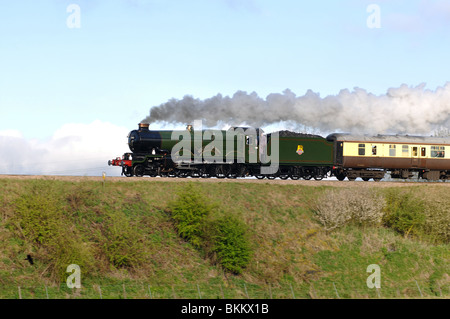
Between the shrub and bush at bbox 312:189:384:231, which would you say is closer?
the shrub

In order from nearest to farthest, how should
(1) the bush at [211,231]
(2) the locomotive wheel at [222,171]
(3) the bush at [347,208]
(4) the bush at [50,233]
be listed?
1. (4) the bush at [50,233]
2. (1) the bush at [211,231]
3. (3) the bush at [347,208]
4. (2) the locomotive wheel at [222,171]

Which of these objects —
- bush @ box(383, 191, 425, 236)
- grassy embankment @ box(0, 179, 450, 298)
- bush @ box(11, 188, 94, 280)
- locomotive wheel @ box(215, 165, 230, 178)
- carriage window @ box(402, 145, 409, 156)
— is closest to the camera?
bush @ box(11, 188, 94, 280)

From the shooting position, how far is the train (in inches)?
1528

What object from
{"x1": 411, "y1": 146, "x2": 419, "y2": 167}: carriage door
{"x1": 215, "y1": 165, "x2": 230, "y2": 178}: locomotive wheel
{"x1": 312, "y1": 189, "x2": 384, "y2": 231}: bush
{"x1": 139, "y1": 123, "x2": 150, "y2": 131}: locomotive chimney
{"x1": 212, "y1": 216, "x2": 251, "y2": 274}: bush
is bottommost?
{"x1": 212, "y1": 216, "x2": 251, "y2": 274}: bush

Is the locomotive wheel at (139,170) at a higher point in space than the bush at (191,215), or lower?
higher

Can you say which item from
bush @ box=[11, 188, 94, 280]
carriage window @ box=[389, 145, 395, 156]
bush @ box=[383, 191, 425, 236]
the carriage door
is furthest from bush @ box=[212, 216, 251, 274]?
the carriage door

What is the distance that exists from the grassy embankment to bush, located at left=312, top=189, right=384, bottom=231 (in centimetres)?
7

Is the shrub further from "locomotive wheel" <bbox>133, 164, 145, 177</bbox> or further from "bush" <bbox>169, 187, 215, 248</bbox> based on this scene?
"locomotive wheel" <bbox>133, 164, 145, 177</bbox>

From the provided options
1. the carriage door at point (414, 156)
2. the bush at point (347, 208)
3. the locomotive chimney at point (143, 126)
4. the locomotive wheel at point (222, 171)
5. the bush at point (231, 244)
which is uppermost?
the locomotive chimney at point (143, 126)

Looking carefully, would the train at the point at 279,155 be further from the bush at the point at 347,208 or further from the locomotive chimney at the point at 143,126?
the bush at the point at 347,208

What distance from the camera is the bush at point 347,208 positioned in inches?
1353

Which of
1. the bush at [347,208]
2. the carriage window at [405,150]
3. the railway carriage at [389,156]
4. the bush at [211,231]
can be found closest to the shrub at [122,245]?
the bush at [211,231]

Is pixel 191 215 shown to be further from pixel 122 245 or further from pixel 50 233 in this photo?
pixel 50 233

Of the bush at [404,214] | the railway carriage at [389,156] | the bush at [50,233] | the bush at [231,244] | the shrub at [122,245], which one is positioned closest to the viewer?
the bush at [50,233]
